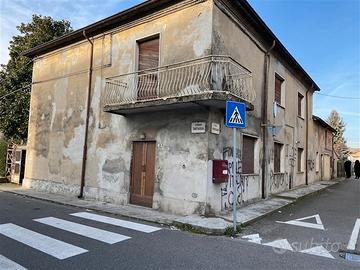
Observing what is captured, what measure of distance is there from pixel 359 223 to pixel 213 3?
7.25m

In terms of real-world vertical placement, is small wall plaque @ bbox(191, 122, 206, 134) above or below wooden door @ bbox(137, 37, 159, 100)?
below

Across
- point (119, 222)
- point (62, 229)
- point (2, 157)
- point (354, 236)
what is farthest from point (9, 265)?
point (2, 157)

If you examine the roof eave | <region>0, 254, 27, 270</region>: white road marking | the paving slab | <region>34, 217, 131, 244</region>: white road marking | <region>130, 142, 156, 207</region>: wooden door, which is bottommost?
<region>0, 254, 27, 270</region>: white road marking

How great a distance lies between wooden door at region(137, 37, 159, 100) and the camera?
1004 centimetres

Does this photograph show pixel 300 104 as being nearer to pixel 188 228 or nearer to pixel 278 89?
pixel 278 89

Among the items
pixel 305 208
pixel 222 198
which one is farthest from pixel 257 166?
pixel 222 198

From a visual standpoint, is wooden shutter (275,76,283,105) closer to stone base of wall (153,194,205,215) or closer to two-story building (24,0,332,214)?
two-story building (24,0,332,214)

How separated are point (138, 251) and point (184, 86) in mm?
5084

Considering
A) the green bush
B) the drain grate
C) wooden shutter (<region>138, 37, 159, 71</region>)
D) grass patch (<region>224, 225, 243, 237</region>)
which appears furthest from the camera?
the green bush

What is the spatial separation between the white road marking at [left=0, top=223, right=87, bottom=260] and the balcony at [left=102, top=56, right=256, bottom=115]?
436 cm

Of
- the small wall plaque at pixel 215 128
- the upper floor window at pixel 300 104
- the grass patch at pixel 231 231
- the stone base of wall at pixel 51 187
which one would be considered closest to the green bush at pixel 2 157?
the stone base of wall at pixel 51 187

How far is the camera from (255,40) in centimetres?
Answer: 1173

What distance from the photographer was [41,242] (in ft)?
19.1
